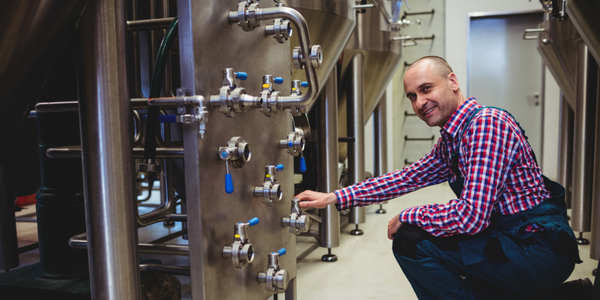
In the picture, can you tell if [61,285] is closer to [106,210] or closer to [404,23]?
[106,210]

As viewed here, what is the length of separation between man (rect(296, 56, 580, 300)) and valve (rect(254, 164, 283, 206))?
0.16 m

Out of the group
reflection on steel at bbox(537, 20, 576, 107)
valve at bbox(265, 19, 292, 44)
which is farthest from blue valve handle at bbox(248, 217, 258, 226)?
reflection on steel at bbox(537, 20, 576, 107)

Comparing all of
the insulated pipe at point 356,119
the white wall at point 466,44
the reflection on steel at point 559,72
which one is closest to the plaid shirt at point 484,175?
the insulated pipe at point 356,119

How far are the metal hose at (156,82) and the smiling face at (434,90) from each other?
72 cm

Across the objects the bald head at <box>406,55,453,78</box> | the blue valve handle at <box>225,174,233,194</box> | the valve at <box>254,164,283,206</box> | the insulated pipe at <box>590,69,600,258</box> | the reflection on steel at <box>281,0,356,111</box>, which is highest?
the reflection on steel at <box>281,0,356,111</box>

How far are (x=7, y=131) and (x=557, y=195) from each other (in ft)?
4.57

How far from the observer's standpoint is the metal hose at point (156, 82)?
1018 mm

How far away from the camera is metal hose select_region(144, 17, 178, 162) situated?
102 cm

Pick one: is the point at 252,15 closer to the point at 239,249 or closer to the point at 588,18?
the point at 239,249

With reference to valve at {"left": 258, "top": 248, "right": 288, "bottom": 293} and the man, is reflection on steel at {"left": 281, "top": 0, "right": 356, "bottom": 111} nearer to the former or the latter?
the man

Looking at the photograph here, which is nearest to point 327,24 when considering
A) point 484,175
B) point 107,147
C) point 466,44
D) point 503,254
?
point 484,175

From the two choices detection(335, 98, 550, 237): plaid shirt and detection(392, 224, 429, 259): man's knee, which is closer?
detection(335, 98, 550, 237): plaid shirt

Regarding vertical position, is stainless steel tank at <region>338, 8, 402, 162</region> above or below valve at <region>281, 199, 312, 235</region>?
above

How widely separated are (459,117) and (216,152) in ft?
2.39
